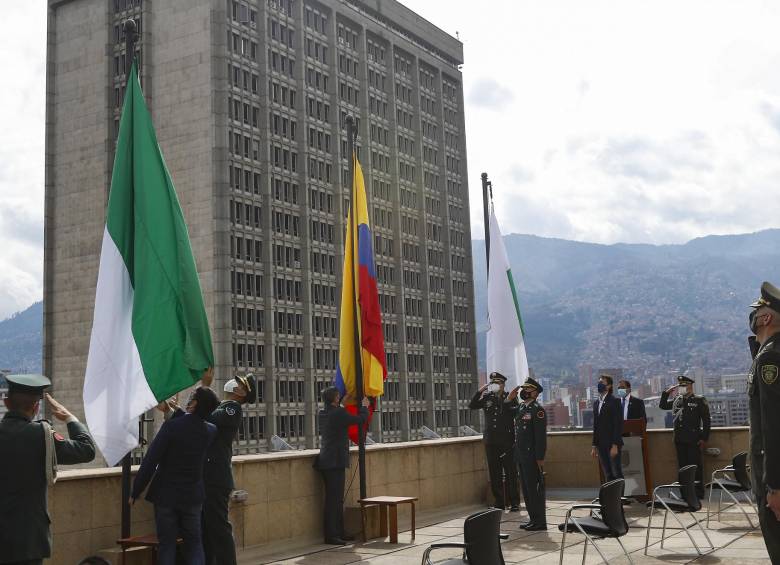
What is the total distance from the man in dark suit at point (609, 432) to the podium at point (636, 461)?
0.82m

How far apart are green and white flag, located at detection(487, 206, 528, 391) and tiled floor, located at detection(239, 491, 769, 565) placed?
4469mm

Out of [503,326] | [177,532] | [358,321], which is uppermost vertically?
[503,326]

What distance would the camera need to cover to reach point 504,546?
42.1 feet

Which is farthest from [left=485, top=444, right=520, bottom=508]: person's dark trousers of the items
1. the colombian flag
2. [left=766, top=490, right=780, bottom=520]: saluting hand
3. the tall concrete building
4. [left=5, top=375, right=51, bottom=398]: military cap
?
the tall concrete building

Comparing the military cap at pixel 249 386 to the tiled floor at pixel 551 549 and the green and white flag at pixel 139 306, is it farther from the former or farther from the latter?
the tiled floor at pixel 551 549

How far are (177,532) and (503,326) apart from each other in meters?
11.7

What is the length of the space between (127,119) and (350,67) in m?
109

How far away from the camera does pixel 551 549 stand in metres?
12.4

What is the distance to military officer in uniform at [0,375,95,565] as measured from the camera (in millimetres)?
6020

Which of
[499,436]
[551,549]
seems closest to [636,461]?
[499,436]

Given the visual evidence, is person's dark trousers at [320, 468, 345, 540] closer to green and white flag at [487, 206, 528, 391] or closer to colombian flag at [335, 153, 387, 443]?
colombian flag at [335, 153, 387, 443]

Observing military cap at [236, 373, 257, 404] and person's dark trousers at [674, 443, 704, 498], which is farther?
person's dark trousers at [674, 443, 704, 498]

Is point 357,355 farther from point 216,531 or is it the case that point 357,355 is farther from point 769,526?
point 769,526

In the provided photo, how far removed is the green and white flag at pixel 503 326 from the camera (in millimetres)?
19281
